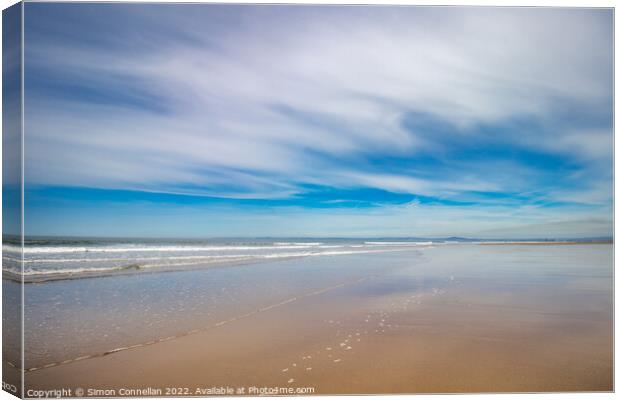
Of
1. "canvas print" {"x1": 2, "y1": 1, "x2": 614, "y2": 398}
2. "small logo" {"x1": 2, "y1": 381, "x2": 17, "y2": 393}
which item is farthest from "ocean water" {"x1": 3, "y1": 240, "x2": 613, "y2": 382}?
"small logo" {"x1": 2, "y1": 381, "x2": 17, "y2": 393}

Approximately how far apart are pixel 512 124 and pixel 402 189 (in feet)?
3.57

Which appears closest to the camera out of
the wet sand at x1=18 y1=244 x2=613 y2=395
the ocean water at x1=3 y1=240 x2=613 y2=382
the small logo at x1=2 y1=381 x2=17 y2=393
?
the wet sand at x1=18 y1=244 x2=613 y2=395

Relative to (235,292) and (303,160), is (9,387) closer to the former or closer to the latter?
(235,292)

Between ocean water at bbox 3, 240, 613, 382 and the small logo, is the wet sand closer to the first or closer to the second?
ocean water at bbox 3, 240, 613, 382

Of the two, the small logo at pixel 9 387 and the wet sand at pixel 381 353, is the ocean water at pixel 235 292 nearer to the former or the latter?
the wet sand at pixel 381 353

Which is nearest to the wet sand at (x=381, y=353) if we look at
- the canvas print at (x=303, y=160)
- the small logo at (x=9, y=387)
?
the canvas print at (x=303, y=160)

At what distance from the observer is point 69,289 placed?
5062 mm

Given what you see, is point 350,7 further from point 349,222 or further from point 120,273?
point 120,273

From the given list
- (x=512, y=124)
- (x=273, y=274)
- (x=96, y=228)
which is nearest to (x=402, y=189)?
(x=512, y=124)

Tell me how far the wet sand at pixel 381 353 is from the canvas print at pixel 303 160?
0.02 metres

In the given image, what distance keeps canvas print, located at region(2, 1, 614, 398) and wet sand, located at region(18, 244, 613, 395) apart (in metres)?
0.02

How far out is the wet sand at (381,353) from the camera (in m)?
2.84

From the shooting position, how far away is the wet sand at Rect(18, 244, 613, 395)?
9.31 feet

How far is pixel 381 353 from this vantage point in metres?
2.99
